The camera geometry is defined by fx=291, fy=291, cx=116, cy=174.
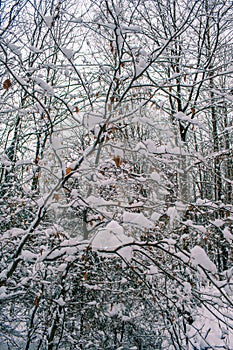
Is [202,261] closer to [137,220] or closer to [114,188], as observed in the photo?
[137,220]

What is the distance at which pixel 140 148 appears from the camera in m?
1.90

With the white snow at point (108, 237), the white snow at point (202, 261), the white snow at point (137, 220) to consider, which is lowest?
the white snow at point (202, 261)

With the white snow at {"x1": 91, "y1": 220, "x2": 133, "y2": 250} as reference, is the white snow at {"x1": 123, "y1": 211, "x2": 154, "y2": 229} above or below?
above

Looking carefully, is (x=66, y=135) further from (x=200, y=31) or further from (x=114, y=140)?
(x=200, y=31)

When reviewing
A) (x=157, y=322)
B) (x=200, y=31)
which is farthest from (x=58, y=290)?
(x=200, y=31)

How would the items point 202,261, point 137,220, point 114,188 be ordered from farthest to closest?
1. point 114,188
2. point 137,220
3. point 202,261

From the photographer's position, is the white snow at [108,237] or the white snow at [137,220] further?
the white snow at [137,220]

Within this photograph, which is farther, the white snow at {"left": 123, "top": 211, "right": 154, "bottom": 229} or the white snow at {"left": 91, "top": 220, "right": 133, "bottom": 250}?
the white snow at {"left": 123, "top": 211, "right": 154, "bottom": 229}

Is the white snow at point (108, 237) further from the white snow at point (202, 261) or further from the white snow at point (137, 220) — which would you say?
the white snow at point (202, 261)

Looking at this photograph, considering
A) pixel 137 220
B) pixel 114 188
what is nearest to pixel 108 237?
pixel 137 220

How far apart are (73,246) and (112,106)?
39.4 inches

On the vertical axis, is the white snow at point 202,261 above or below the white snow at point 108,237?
below

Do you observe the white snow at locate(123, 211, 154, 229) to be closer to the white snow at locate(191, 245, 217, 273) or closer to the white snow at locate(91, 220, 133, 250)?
the white snow at locate(91, 220, 133, 250)

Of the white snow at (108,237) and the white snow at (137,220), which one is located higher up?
the white snow at (137,220)
